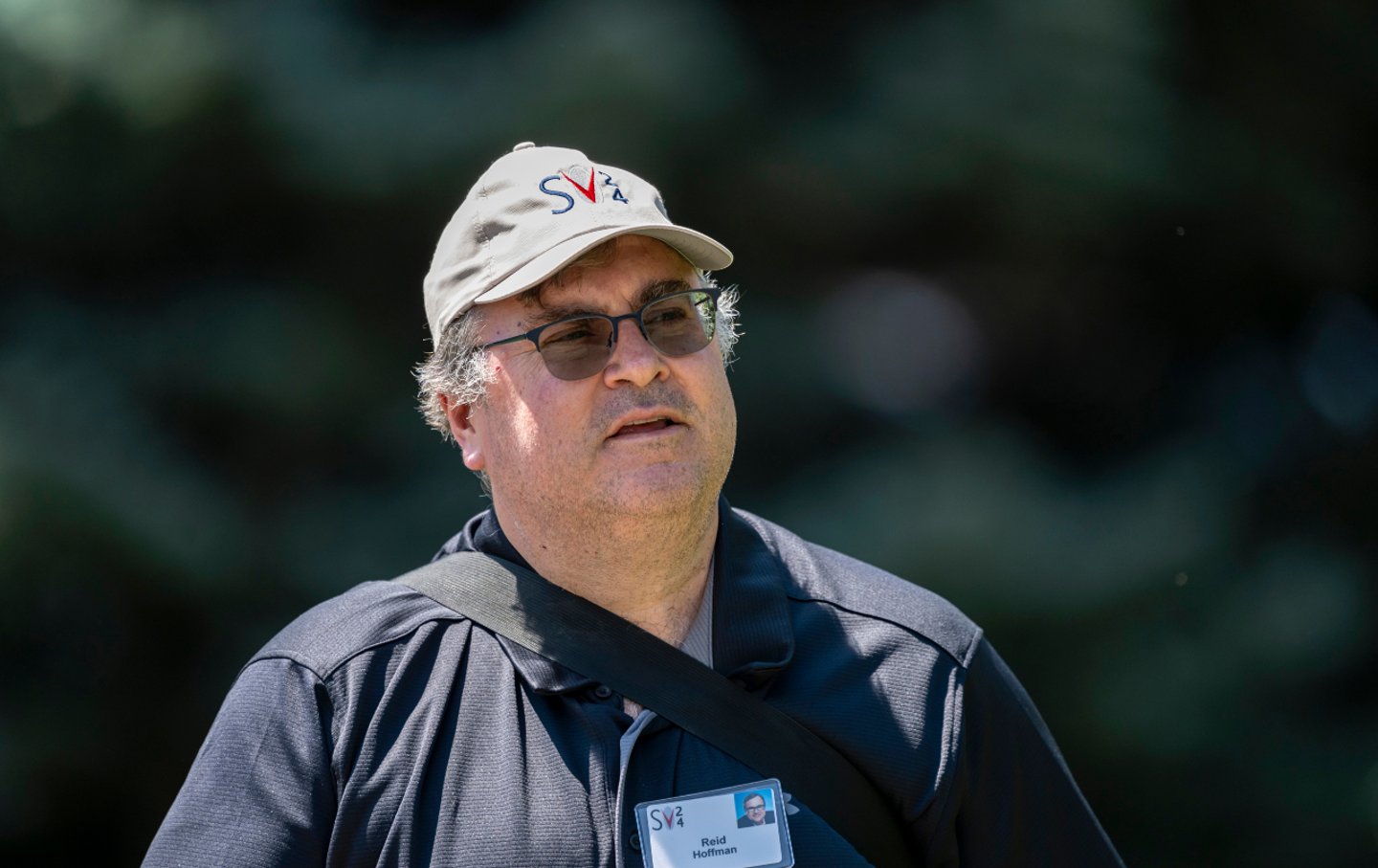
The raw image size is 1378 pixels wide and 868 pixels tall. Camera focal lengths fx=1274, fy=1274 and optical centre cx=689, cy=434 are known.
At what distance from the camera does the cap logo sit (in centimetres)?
187

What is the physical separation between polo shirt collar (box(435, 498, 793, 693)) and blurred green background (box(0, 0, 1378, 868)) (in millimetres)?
1343

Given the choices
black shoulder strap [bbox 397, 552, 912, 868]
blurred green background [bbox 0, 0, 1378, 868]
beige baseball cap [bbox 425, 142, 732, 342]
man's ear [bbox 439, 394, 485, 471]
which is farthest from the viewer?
blurred green background [bbox 0, 0, 1378, 868]

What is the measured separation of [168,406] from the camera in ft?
10.3

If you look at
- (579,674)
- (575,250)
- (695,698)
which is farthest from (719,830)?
(575,250)

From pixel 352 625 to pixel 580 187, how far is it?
0.71m

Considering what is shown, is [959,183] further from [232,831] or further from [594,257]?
[232,831]

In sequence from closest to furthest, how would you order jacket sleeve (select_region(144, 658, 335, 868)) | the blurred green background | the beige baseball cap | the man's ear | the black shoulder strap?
jacket sleeve (select_region(144, 658, 335, 868)) → the black shoulder strap → the beige baseball cap → the man's ear → the blurred green background

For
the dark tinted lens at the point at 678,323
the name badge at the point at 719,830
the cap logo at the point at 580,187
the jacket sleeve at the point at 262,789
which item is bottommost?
the name badge at the point at 719,830

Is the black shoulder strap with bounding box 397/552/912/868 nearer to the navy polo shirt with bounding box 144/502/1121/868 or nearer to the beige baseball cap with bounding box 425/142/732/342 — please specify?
the navy polo shirt with bounding box 144/502/1121/868

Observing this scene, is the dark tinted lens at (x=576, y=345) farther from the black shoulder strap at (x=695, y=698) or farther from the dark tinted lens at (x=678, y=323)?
the black shoulder strap at (x=695, y=698)

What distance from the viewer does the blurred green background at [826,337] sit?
10.1 feet

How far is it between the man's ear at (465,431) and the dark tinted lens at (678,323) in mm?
341

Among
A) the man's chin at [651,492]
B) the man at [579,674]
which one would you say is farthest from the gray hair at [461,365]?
the man's chin at [651,492]

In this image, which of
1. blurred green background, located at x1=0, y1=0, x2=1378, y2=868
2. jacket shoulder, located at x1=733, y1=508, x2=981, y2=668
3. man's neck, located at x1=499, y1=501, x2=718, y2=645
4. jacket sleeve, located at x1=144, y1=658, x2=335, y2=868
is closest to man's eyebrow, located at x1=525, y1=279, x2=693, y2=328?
man's neck, located at x1=499, y1=501, x2=718, y2=645
